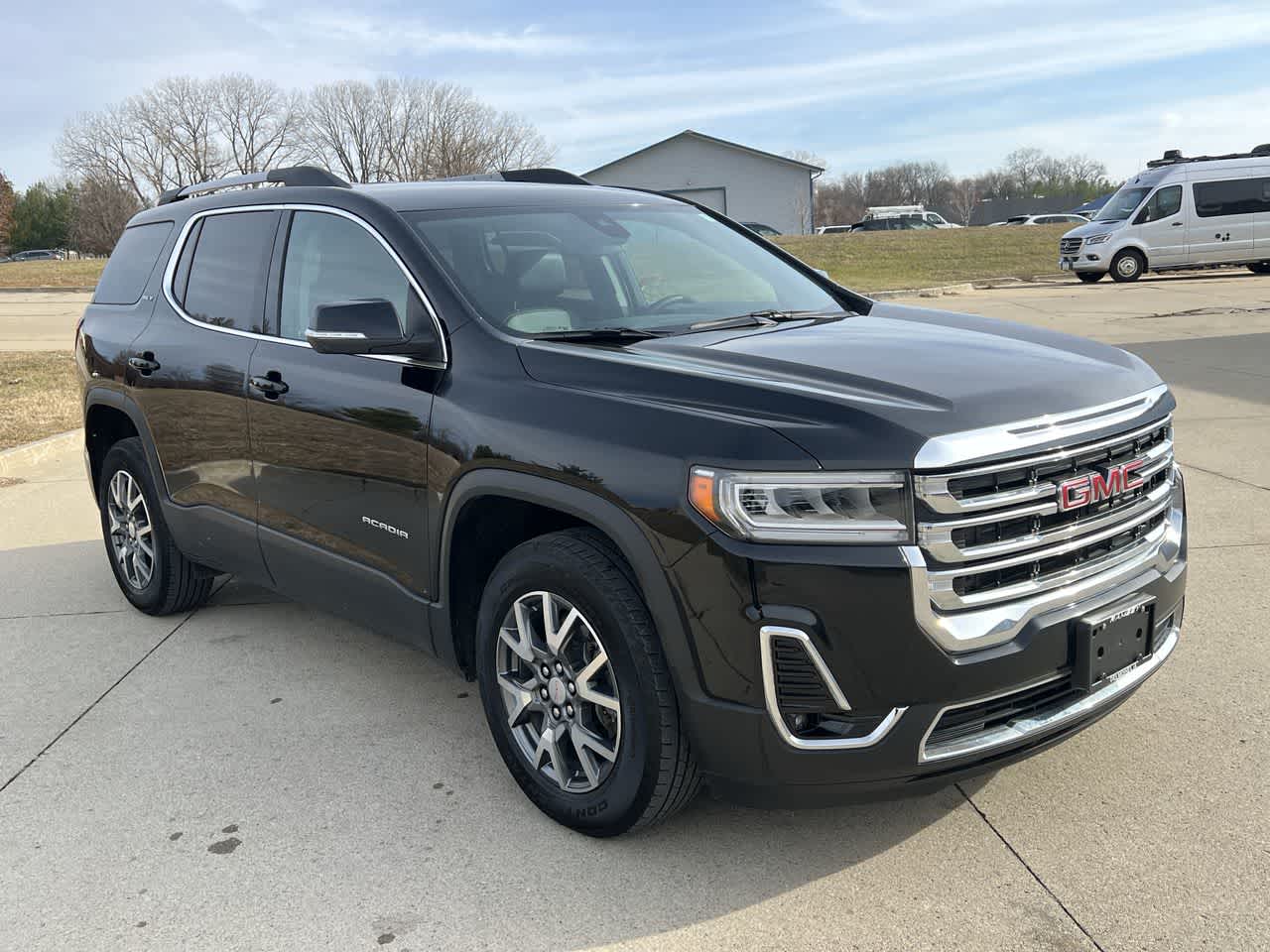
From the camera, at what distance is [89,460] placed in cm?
568

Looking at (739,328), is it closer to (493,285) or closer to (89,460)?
(493,285)

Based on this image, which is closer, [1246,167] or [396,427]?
[396,427]

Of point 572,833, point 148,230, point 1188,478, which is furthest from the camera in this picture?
point 1188,478

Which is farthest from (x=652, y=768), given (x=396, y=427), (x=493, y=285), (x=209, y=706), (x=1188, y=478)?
(x=1188, y=478)

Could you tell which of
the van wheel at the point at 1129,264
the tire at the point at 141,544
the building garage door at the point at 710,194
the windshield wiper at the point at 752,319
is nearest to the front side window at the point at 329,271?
the windshield wiper at the point at 752,319

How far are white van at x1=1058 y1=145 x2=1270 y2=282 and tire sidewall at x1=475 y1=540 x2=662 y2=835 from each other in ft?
80.1

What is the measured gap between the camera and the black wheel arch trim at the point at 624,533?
2.78m

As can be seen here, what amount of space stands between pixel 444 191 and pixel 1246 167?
988 inches

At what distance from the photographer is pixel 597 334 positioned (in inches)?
140

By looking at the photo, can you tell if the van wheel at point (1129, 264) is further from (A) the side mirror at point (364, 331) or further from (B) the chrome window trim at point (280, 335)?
(A) the side mirror at point (364, 331)

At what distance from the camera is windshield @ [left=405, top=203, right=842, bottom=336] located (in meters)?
3.71

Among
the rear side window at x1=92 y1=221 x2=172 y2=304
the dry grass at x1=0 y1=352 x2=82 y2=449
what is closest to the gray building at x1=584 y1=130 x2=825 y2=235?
the dry grass at x1=0 y1=352 x2=82 y2=449

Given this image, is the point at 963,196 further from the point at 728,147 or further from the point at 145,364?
the point at 145,364

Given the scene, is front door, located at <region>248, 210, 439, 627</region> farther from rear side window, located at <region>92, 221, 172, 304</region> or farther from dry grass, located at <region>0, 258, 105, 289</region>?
dry grass, located at <region>0, 258, 105, 289</region>
